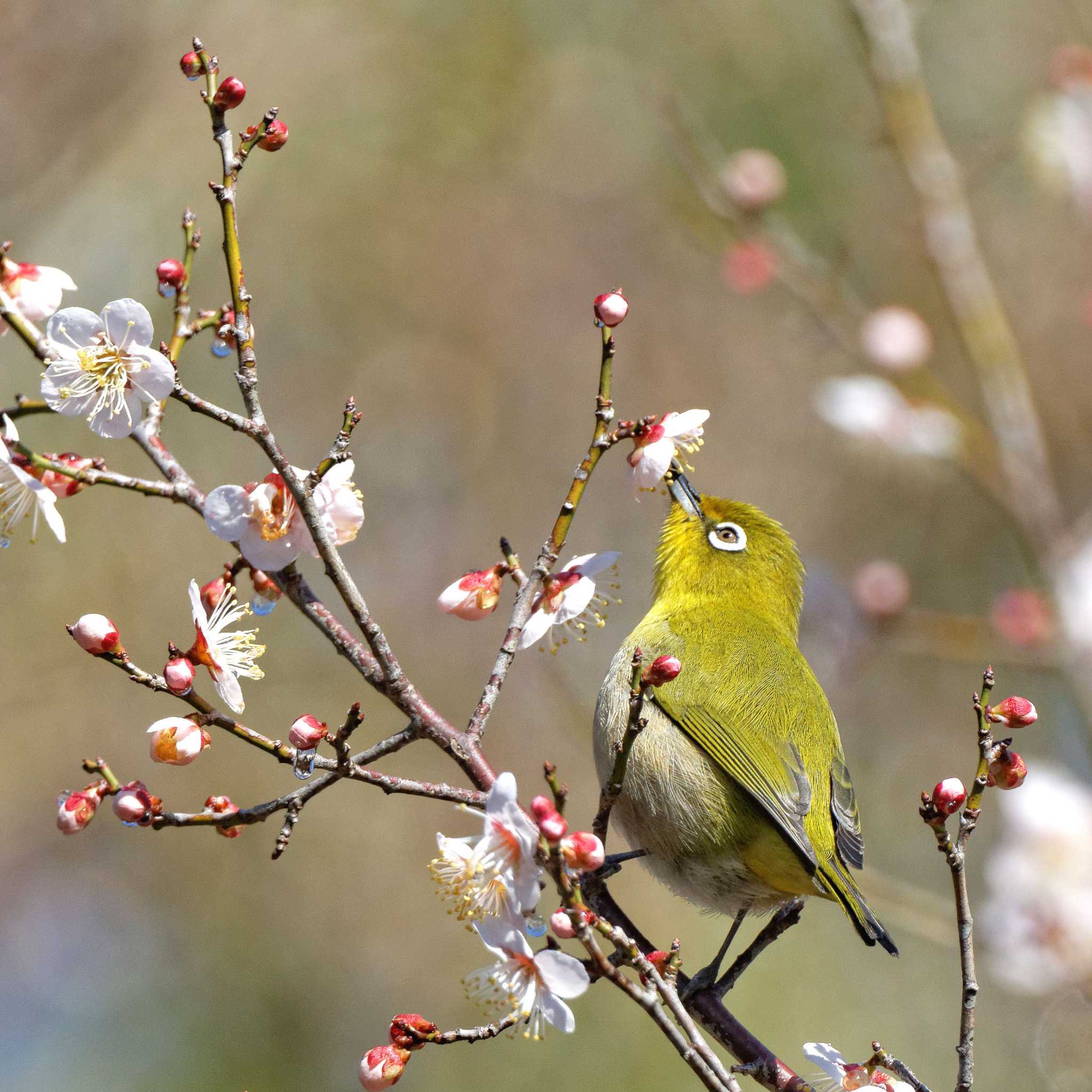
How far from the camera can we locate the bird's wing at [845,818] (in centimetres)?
302

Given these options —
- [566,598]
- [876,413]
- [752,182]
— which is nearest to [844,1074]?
[566,598]

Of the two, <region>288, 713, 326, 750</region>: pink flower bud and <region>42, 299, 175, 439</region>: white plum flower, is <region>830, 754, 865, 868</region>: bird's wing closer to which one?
<region>288, 713, 326, 750</region>: pink flower bud

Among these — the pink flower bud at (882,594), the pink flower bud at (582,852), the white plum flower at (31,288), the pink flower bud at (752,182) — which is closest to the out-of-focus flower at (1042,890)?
→ the pink flower bud at (882,594)

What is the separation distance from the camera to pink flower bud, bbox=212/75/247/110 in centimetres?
205

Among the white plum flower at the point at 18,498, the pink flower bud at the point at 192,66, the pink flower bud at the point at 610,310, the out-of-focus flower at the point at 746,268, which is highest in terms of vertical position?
the out-of-focus flower at the point at 746,268

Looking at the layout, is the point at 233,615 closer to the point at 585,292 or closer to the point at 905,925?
the point at 905,925

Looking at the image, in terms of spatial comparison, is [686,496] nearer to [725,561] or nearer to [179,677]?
[725,561]

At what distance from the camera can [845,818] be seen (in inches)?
122

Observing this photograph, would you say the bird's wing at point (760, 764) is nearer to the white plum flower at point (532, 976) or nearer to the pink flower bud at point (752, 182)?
the white plum flower at point (532, 976)

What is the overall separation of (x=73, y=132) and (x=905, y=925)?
6.44m

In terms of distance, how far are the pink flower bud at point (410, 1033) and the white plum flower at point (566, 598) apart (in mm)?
735

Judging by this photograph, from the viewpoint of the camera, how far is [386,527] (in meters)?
7.84

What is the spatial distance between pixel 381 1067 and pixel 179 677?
0.82m

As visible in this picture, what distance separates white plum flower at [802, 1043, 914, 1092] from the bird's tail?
9.6 inches
